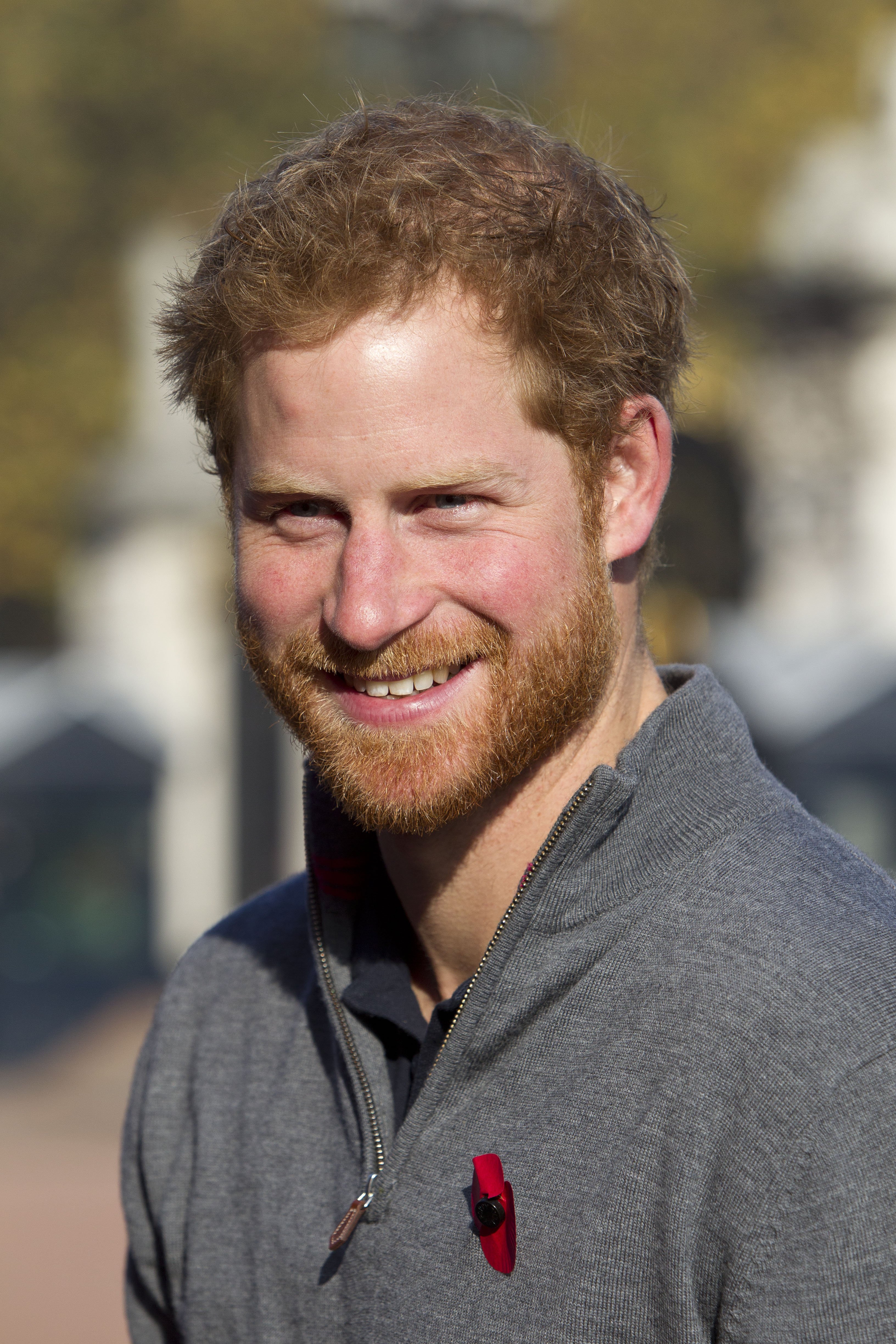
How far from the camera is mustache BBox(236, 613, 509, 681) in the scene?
1.80 meters

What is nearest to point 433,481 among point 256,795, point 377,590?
point 377,590

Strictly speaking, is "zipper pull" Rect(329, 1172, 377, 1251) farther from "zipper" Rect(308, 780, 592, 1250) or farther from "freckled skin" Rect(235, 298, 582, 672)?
"freckled skin" Rect(235, 298, 582, 672)

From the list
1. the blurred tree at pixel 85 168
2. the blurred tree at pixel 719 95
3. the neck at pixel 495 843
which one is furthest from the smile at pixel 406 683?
the blurred tree at pixel 85 168

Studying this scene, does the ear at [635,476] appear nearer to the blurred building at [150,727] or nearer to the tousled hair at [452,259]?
the tousled hair at [452,259]

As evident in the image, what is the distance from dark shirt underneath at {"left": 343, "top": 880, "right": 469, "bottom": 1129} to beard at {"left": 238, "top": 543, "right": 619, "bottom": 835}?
0.22 metres

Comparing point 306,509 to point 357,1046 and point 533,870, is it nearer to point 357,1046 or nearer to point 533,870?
point 533,870

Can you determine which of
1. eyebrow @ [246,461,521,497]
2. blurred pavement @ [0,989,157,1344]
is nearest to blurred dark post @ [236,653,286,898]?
blurred pavement @ [0,989,157,1344]

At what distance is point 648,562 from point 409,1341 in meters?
1.07

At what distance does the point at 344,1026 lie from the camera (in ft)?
6.27

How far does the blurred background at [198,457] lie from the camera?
8.30m

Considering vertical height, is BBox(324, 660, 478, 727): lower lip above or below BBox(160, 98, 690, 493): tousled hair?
below

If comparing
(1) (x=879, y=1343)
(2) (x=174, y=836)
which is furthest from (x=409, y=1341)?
(2) (x=174, y=836)

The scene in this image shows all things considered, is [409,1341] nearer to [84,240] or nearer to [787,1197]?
[787,1197]

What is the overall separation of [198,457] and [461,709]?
0.81 metres
